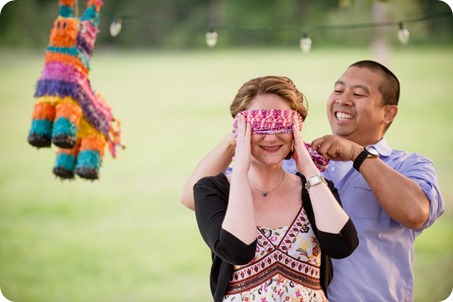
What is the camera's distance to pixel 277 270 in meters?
2.02

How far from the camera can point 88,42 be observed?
298 cm

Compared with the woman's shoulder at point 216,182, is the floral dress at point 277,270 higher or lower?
lower

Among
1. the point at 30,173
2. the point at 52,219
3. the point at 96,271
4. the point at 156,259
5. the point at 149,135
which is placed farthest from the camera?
the point at 149,135

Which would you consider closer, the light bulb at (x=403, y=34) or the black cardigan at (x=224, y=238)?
the black cardigan at (x=224, y=238)

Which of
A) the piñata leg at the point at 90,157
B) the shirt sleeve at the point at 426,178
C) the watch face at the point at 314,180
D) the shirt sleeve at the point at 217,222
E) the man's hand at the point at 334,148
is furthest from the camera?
the piñata leg at the point at 90,157

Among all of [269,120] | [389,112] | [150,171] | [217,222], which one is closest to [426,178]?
[389,112]

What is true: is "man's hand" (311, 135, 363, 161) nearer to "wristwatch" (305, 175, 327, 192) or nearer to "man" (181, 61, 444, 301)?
"man" (181, 61, 444, 301)

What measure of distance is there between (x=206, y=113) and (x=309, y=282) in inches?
656

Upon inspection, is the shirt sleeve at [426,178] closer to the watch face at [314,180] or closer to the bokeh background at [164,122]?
the watch face at [314,180]

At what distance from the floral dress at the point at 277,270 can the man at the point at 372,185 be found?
14.3 inches

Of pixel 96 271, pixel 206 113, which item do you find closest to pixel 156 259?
pixel 96 271

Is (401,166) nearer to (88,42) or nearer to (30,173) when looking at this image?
(88,42)

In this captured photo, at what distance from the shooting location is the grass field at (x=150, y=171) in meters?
8.16

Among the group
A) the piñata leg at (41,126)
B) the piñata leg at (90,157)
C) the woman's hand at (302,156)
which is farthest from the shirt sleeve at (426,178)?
the piñata leg at (41,126)
